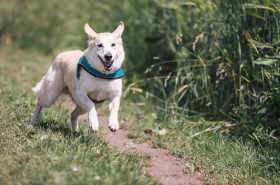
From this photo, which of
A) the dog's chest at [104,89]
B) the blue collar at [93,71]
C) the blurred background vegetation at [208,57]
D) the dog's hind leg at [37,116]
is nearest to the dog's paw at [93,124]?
the dog's chest at [104,89]

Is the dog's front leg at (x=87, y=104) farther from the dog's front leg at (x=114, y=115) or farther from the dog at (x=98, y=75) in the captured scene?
the dog's front leg at (x=114, y=115)

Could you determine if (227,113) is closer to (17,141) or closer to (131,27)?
(17,141)

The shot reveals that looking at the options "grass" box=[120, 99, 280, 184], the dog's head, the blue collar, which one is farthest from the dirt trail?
the dog's head

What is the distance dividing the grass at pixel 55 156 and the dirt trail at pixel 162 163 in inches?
6.9

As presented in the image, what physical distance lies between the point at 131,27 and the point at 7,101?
3905 millimetres

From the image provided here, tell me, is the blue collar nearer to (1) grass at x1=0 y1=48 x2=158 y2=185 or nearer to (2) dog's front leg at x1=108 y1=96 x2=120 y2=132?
(2) dog's front leg at x1=108 y1=96 x2=120 y2=132

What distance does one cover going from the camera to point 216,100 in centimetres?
591

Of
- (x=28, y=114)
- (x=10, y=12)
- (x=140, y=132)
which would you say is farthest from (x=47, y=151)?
(x=10, y=12)

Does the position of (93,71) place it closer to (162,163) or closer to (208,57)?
(162,163)

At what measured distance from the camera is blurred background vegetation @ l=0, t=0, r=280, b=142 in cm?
508

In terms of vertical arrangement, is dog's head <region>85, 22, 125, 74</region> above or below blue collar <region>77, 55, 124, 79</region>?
above

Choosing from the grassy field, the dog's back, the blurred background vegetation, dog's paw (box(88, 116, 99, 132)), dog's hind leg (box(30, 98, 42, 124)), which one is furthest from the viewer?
the blurred background vegetation

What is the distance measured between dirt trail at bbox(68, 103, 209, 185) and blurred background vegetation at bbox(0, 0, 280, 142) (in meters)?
0.87

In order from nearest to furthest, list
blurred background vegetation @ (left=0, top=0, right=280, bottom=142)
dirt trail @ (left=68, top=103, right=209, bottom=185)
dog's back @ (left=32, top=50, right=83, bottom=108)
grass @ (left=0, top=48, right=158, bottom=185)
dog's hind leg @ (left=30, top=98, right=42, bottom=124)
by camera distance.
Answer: grass @ (left=0, top=48, right=158, bottom=185), dirt trail @ (left=68, top=103, right=209, bottom=185), dog's back @ (left=32, top=50, right=83, bottom=108), dog's hind leg @ (left=30, top=98, right=42, bottom=124), blurred background vegetation @ (left=0, top=0, right=280, bottom=142)
